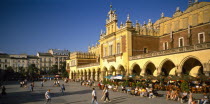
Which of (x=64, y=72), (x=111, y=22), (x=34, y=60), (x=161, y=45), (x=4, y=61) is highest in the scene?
(x=111, y=22)

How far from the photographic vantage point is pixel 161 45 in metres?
37.2

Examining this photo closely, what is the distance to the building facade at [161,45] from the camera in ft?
78.6

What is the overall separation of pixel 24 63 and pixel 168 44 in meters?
83.5

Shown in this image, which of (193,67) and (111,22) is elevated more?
(111,22)

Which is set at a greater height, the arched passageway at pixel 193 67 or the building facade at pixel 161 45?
the building facade at pixel 161 45

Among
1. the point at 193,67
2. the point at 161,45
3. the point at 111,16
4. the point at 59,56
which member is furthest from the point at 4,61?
the point at 193,67

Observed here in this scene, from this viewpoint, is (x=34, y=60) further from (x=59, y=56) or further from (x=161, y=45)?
(x=161, y=45)

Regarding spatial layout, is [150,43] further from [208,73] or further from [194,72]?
[208,73]

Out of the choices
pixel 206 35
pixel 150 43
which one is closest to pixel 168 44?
pixel 150 43

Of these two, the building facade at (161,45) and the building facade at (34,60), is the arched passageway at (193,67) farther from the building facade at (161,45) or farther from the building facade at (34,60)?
the building facade at (34,60)

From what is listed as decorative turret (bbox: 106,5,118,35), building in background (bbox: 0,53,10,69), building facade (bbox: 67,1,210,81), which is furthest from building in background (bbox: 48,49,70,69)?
decorative turret (bbox: 106,5,118,35)

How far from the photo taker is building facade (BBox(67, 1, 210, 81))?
78.6ft

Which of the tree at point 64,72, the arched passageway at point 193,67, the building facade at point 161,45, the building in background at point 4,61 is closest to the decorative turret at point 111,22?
the building facade at point 161,45

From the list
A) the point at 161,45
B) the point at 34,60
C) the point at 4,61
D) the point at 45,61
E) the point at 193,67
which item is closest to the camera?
the point at 193,67
